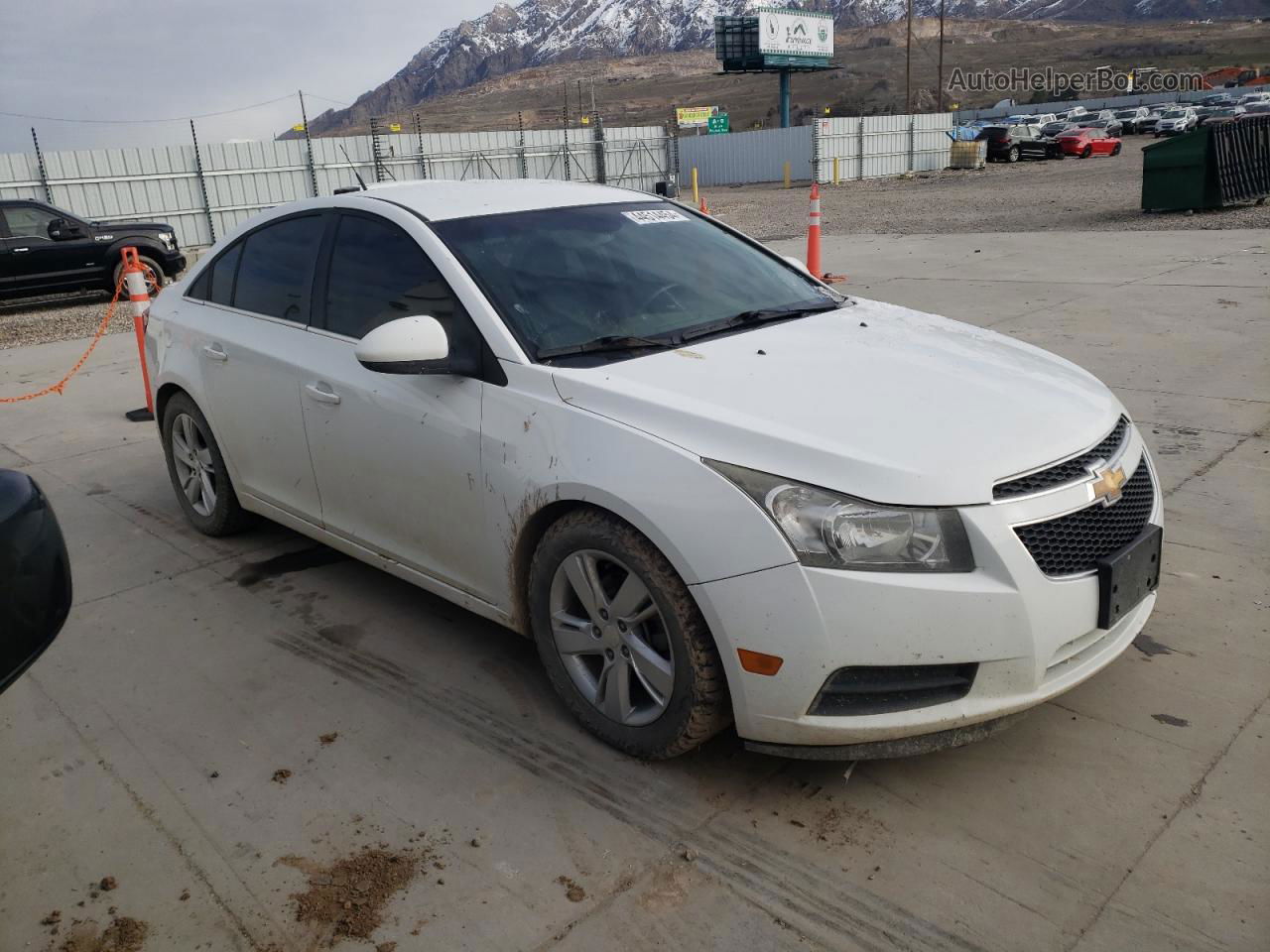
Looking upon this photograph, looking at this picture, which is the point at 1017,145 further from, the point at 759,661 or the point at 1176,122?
the point at 759,661

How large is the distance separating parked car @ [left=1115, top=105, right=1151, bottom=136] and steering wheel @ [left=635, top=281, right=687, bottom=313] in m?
61.1

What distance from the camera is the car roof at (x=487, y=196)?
3.83 metres

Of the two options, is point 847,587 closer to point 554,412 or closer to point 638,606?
point 638,606

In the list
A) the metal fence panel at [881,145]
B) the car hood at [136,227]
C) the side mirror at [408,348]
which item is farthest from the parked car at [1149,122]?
the side mirror at [408,348]

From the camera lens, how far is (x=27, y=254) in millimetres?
15055

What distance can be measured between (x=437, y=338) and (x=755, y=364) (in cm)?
98

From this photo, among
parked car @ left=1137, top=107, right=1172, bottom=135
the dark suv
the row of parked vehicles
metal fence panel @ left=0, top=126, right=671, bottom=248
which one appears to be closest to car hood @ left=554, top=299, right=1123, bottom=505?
the dark suv

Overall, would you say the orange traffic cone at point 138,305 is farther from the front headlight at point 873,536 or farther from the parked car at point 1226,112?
the parked car at point 1226,112

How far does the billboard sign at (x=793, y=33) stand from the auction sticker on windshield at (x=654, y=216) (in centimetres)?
5812

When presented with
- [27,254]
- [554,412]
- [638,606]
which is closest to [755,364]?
[554,412]

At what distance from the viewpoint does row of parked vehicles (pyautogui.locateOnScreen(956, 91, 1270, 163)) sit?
4234 centimetres

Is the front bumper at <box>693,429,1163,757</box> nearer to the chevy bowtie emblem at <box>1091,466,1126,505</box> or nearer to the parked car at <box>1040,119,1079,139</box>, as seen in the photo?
the chevy bowtie emblem at <box>1091,466,1126,505</box>

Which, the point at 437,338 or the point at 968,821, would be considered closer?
the point at 968,821

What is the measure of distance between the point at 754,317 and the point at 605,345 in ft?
2.18
